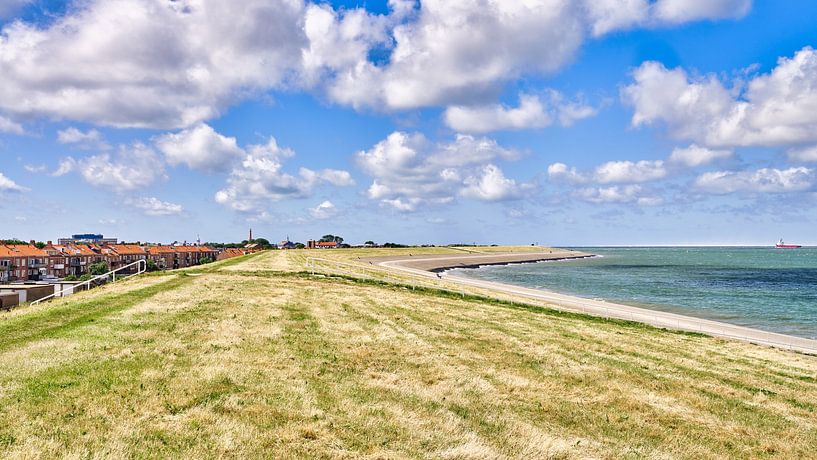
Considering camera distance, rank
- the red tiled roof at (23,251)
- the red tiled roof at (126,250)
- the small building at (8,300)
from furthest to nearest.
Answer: the red tiled roof at (126,250) → the red tiled roof at (23,251) → the small building at (8,300)

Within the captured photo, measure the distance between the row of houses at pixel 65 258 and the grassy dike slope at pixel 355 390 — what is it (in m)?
114

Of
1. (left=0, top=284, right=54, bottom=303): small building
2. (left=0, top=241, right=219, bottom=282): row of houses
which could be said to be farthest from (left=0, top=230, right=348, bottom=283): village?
(left=0, top=284, right=54, bottom=303): small building

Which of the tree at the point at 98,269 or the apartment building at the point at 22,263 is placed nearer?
the apartment building at the point at 22,263

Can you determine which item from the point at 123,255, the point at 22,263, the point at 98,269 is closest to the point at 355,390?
the point at 22,263

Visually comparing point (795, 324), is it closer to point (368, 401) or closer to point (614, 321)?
point (614, 321)

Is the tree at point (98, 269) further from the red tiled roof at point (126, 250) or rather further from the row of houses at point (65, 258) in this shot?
the red tiled roof at point (126, 250)

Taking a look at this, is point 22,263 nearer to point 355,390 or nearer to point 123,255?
point 123,255

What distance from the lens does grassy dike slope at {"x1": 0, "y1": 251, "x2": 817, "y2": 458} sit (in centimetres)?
1000

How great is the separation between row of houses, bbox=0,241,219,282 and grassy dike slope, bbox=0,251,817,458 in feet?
375

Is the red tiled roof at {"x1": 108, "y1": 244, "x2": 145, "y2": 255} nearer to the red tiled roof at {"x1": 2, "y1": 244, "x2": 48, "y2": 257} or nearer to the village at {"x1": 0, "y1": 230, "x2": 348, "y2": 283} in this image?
the village at {"x1": 0, "y1": 230, "x2": 348, "y2": 283}

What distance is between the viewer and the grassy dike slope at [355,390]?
10000 millimetres

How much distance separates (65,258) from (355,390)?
149680 mm

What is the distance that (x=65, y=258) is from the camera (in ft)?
433

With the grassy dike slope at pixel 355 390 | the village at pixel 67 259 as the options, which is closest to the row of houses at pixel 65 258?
the village at pixel 67 259
